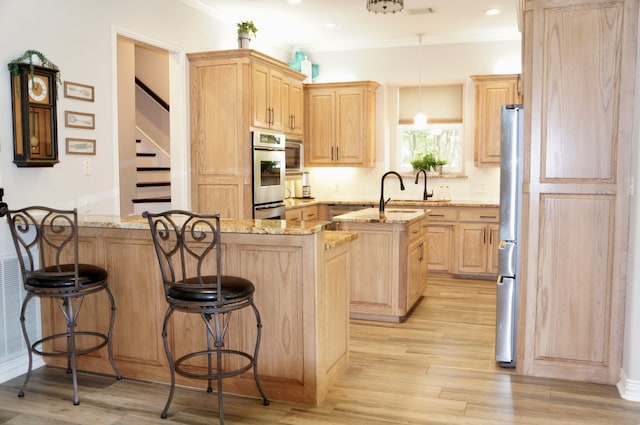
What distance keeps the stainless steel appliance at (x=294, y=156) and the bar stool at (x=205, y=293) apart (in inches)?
126

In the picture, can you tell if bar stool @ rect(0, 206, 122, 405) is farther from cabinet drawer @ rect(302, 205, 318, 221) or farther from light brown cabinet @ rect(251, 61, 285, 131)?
cabinet drawer @ rect(302, 205, 318, 221)

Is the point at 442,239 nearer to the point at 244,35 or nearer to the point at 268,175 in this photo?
the point at 268,175

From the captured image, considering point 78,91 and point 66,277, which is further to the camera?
point 78,91

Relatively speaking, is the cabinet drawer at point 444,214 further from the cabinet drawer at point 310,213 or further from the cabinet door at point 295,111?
the cabinet door at point 295,111

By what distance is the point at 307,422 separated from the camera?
302 cm

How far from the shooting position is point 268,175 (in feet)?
19.5

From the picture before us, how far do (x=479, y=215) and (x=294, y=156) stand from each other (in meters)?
2.25

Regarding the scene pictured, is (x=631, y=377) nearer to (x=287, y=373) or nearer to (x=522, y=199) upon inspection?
(x=522, y=199)

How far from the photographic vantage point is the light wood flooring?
3074 mm

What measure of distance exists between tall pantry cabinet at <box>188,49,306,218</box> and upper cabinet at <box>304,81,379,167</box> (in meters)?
1.80

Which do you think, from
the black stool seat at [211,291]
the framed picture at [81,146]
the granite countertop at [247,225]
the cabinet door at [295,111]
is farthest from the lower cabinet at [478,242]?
the black stool seat at [211,291]

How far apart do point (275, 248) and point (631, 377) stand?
2.15 m

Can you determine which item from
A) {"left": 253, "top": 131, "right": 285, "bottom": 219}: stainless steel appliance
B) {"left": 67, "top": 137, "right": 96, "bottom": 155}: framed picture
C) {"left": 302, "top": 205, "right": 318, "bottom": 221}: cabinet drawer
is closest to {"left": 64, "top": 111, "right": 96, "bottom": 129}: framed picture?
{"left": 67, "top": 137, "right": 96, "bottom": 155}: framed picture

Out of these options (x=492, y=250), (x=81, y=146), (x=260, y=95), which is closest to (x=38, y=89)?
(x=81, y=146)
